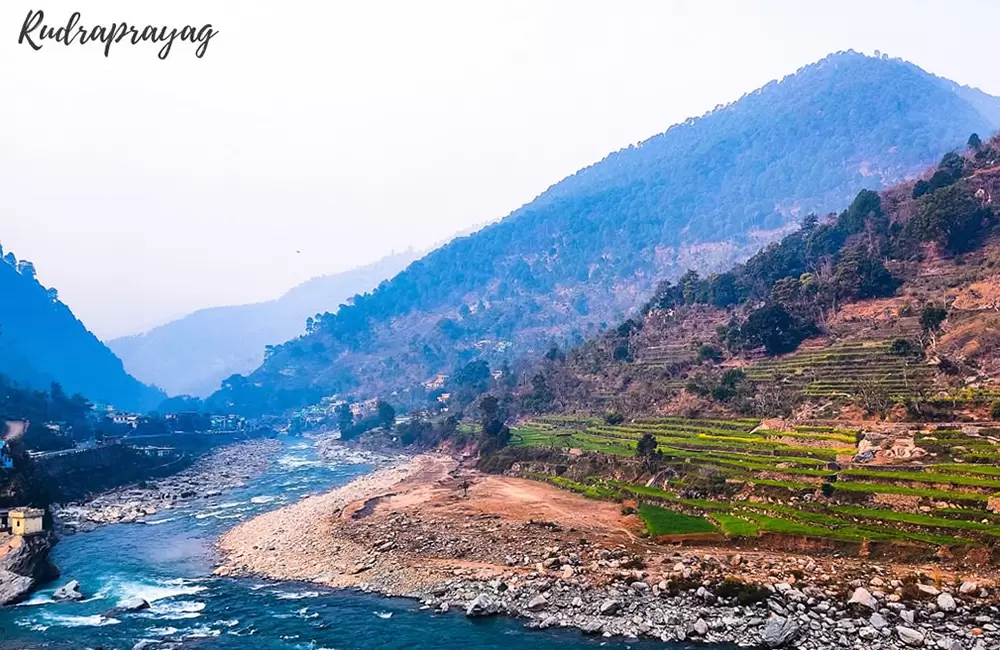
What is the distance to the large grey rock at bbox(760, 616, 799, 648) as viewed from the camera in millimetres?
21984

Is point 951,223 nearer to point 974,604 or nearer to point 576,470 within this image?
point 576,470

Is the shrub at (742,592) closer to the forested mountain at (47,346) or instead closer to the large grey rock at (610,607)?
the large grey rock at (610,607)

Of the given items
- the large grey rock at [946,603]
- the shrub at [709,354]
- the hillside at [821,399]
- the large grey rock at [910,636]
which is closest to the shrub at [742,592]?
the large grey rock at [910,636]

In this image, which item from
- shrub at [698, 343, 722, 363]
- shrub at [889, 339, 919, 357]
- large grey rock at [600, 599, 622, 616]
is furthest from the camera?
shrub at [698, 343, 722, 363]

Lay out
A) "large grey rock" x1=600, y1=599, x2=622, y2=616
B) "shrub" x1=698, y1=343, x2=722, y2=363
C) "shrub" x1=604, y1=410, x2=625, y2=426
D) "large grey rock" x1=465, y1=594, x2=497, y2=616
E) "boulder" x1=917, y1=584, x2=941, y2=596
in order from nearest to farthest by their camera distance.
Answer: "boulder" x1=917, y1=584, x2=941, y2=596 < "large grey rock" x1=600, y1=599, x2=622, y2=616 < "large grey rock" x1=465, y1=594, x2=497, y2=616 < "shrub" x1=604, y1=410, x2=625, y2=426 < "shrub" x1=698, y1=343, x2=722, y2=363

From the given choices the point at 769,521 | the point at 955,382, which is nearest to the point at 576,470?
the point at 769,521

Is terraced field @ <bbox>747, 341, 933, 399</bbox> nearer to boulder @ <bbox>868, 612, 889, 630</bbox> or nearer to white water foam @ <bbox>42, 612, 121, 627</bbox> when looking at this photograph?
boulder @ <bbox>868, 612, 889, 630</bbox>

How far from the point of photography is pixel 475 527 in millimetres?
38656

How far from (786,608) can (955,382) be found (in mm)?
27361

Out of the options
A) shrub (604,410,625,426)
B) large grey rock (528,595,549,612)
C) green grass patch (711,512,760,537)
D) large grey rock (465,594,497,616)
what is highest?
large grey rock (465,594,497,616)

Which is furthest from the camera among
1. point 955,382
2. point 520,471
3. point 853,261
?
point 853,261

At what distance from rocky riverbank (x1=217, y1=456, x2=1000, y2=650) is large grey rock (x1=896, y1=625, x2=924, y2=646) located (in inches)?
2.5

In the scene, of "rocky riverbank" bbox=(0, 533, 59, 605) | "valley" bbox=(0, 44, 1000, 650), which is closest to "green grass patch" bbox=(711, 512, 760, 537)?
"valley" bbox=(0, 44, 1000, 650)

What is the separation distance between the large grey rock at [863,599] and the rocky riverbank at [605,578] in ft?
0.14
